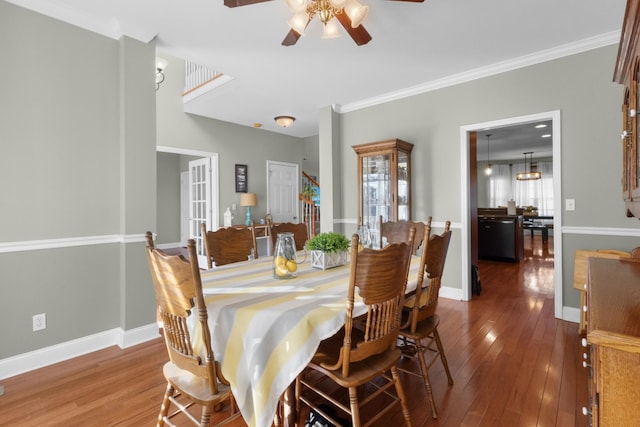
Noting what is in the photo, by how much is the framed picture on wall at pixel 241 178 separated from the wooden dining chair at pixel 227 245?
3.48 m

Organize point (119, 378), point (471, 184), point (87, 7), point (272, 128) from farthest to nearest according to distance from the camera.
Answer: point (272, 128) < point (471, 184) < point (87, 7) < point (119, 378)

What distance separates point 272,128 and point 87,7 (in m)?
3.89

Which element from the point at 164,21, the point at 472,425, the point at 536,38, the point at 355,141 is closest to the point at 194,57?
the point at 164,21

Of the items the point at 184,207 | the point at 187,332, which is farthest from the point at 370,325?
the point at 184,207

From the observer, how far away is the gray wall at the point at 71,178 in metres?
2.26

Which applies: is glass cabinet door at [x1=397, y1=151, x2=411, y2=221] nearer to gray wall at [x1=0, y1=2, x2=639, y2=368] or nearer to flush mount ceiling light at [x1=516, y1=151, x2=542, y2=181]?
gray wall at [x1=0, y1=2, x2=639, y2=368]

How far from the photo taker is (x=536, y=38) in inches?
117

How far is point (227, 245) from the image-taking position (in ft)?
7.98

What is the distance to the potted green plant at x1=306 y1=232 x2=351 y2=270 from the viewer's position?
200 centimetres

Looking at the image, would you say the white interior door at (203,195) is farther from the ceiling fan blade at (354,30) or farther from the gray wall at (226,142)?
the ceiling fan blade at (354,30)

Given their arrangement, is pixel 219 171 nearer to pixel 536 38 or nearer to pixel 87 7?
pixel 87 7

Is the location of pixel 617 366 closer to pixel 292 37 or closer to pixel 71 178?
pixel 292 37

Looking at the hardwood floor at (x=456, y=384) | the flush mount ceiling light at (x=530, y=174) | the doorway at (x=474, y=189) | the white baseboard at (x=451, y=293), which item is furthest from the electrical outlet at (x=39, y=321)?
the flush mount ceiling light at (x=530, y=174)

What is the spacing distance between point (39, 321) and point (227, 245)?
149cm
